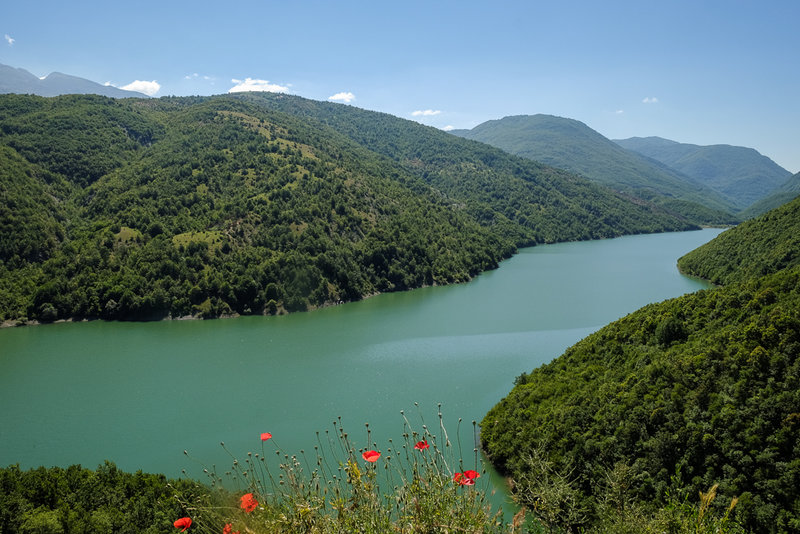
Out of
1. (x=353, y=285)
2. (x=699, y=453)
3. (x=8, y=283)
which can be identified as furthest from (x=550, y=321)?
(x=8, y=283)

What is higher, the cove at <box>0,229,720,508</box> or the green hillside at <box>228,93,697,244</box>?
the green hillside at <box>228,93,697,244</box>

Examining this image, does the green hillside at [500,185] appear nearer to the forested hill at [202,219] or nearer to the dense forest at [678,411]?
the forested hill at [202,219]

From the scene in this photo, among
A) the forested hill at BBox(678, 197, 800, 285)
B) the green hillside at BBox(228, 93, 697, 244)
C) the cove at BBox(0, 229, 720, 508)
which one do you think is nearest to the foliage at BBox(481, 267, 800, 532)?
the cove at BBox(0, 229, 720, 508)

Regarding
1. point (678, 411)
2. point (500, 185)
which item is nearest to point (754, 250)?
point (678, 411)

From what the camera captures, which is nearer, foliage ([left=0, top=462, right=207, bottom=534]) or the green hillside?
foliage ([left=0, top=462, right=207, bottom=534])

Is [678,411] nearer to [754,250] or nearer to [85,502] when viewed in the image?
[85,502]

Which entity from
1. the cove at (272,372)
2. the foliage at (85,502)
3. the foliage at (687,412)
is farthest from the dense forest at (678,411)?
the foliage at (85,502)

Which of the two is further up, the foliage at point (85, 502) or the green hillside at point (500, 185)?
the green hillside at point (500, 185)

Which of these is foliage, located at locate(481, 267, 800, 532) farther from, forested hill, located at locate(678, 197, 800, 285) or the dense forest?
forested hill, located at locate(678, 197, 800, 285)
